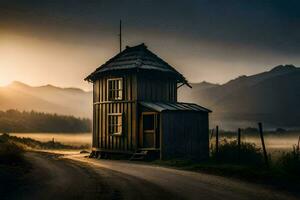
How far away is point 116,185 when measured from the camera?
14711 mm

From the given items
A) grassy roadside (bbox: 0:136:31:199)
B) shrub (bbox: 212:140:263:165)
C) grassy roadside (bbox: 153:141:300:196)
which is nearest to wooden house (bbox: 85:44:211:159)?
grassy roadside (bbox: 153:141:300:196)

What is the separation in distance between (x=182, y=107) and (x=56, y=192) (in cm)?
1667

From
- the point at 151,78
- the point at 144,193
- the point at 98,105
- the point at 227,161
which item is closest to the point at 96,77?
the point at 98,105

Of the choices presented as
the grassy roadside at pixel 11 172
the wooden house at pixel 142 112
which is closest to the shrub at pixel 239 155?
the wooden house at pixel 142 112

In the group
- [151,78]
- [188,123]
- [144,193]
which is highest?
[151,78]

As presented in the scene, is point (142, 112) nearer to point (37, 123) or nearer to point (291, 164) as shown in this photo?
point (291, 164)

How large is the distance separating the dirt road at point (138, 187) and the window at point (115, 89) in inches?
476

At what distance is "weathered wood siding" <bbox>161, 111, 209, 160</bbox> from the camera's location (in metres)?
27.1

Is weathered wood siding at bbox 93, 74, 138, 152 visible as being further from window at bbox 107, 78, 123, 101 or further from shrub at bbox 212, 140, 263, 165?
shrub at bbox 212, 140, 263, 165

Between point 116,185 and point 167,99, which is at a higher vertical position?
point 167,99

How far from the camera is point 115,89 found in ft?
100

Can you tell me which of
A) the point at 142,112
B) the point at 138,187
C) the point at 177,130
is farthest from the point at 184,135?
the point at 138,187

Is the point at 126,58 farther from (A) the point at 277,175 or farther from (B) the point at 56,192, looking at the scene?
(B) the point at 56,192

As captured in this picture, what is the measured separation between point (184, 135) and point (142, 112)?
3151 mm
